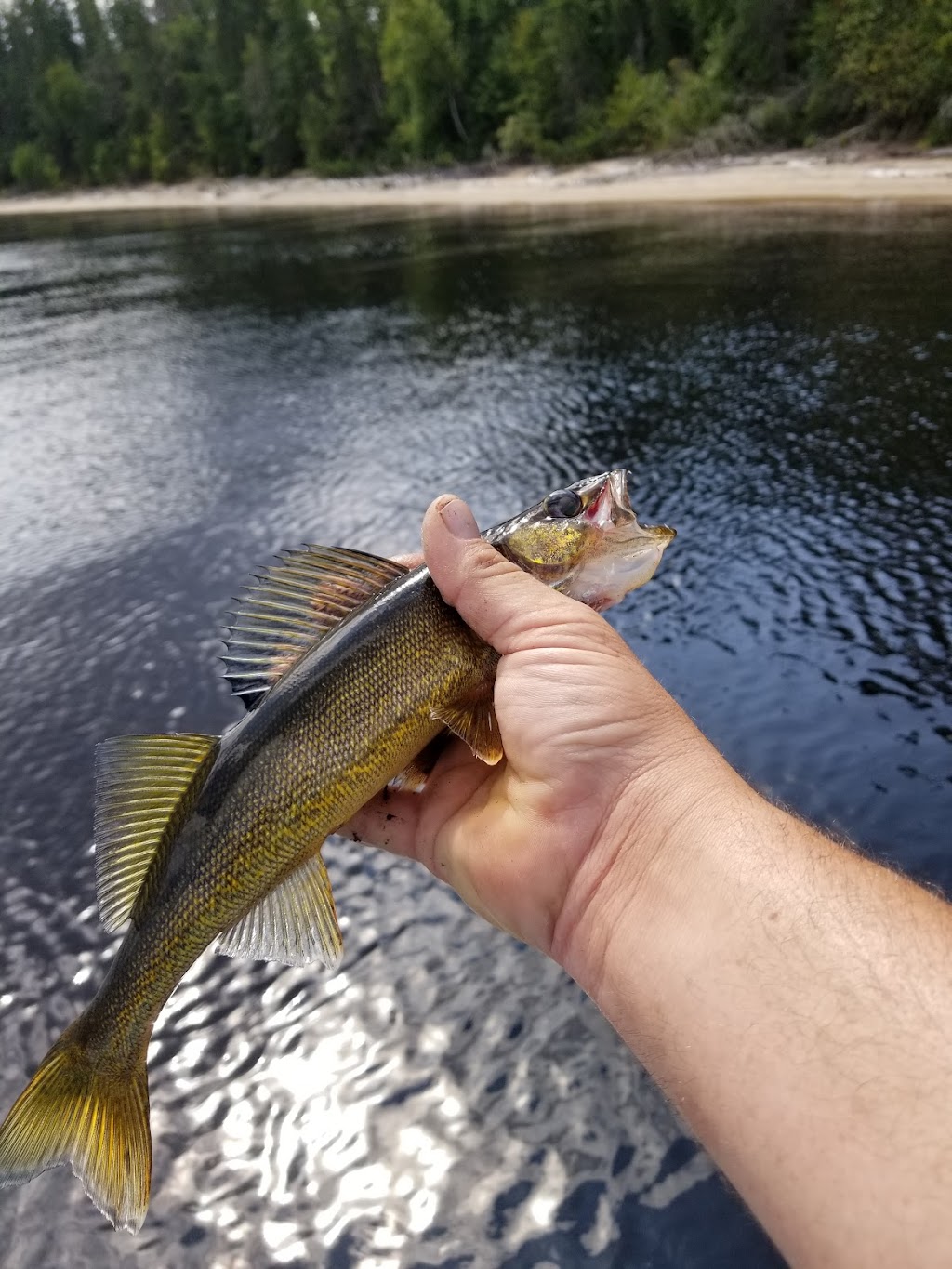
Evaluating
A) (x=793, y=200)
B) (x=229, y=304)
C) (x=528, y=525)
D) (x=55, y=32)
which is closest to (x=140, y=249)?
(x=229, y=304)

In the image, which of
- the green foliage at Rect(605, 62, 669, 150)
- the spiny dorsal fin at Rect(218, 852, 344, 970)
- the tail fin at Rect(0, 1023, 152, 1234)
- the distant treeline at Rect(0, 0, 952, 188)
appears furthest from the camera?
the green foliage at Rect(605, 62, 669, 150)

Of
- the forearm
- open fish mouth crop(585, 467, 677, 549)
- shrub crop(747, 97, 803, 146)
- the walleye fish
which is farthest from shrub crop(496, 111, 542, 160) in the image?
the forearm

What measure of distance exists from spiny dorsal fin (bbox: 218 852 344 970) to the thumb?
1.21 metres

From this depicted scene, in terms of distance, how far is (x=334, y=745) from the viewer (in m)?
3.48

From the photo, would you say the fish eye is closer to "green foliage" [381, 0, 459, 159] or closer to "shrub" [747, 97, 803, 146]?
"shrub" [747, 97, 803, 146]

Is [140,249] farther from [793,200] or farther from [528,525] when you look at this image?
[528,525]

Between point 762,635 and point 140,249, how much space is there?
2241 inches

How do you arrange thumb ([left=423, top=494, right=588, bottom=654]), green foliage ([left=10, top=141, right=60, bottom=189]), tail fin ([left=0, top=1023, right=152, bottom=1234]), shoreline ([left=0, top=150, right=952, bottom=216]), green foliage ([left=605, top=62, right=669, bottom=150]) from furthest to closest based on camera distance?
green foliage ([left=10, top=141, right=60, bottom=189]) < green foliage ([left=605, top=62, right=669, bottom=150]) < shoreline ([left=0, top=150, right=952, bottom=216]) < thumb ([left=423, top=494, right=588, bottom=654]) < tail fin ([left=0, top=1023, right=152, bottom=1234])

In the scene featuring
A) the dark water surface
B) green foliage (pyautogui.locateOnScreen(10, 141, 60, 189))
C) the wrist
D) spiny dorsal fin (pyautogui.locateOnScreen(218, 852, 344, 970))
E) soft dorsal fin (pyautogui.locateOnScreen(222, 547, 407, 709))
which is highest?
green foliage (pyautogui.locateOnScreen(10, 141, 60, 189))

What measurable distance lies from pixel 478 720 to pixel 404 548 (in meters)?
9.71

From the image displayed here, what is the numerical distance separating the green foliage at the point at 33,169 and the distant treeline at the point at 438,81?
0.30 metres

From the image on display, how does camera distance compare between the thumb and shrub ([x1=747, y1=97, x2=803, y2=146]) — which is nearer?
the thumb

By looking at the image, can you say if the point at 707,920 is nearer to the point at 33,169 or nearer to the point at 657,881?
the point at 657,881

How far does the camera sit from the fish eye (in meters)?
3.82
